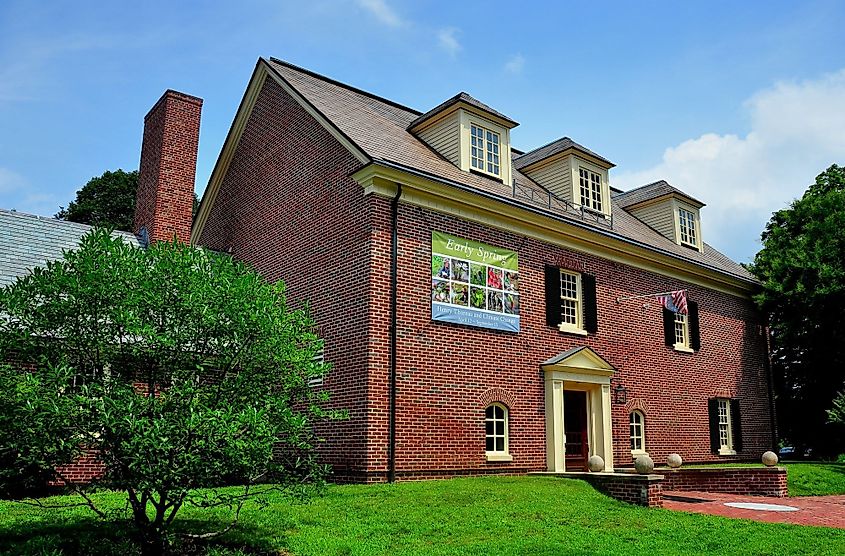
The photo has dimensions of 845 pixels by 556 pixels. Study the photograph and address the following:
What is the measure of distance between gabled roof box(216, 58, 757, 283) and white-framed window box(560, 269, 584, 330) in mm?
1297

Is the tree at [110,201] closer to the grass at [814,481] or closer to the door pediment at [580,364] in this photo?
the door pediment at [580,364]

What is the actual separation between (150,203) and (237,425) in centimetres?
1315

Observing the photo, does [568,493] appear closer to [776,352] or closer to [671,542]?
[671,542]

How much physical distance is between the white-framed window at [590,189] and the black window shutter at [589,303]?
8.69 feet

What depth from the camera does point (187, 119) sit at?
1972 cm

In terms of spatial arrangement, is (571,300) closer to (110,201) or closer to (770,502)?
(770,502)

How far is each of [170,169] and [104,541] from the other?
12.5 metres

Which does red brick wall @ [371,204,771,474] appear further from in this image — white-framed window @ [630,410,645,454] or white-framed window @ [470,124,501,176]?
white-framed window @ [470,124,501,176]

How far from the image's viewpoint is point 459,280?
15273mm

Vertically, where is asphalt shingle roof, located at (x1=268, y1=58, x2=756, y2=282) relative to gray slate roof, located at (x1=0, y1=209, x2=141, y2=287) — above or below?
above

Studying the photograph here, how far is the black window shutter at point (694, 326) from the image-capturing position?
21969mm

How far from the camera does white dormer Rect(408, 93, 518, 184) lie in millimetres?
17406

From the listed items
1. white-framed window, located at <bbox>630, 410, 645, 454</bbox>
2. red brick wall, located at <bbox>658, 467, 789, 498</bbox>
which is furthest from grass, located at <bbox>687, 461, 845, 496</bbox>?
white-framed window, located at <bbox>630, 410, 645, 454</bbox>

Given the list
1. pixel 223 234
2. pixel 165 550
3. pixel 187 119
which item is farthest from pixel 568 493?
pixel 187 119
